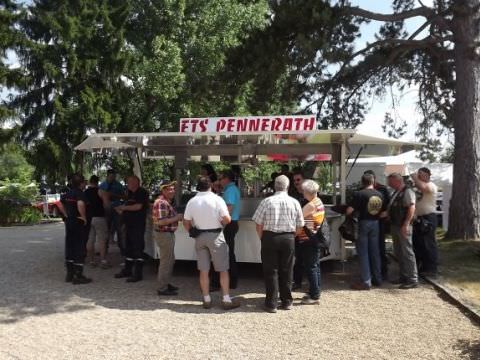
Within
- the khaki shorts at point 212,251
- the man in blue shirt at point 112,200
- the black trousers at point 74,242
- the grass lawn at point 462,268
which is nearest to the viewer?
the khaki shorts at point 212,251

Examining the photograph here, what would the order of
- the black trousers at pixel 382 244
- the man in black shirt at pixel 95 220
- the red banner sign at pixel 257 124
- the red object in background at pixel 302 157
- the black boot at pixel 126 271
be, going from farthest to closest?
the red object in background at pixel 302 157 → the man in black shirt at pixel 95 220 → the black boot at pixel 126 271 → the black trousers at pixel 382 244 → the red banner sign at pixel 257 124

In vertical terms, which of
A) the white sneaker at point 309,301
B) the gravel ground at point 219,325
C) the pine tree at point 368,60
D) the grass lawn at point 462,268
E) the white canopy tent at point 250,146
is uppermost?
the pine tree at point 368,60

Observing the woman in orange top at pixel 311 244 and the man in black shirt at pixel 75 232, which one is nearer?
the woman in orange top at pixel 311 244

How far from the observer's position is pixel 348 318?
20.5 ft

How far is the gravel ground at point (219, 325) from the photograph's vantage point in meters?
5.12

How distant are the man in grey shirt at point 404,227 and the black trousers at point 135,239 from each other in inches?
155

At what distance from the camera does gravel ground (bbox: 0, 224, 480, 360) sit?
16.8ft

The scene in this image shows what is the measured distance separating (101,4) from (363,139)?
19.7 m

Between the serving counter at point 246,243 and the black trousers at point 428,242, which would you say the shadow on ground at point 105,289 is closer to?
the serving counter at point 246,243

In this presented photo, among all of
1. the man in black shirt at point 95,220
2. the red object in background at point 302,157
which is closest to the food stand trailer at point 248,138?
the man in black shirt at point 95,220

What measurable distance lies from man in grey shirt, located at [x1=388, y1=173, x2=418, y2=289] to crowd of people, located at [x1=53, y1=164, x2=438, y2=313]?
1cm

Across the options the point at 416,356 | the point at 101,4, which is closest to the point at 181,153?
the point at 416,356

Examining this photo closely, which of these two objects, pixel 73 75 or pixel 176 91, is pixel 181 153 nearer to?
pixel 176 91

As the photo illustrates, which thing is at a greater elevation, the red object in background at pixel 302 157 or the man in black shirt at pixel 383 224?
the red object in background at pixel 302 157
